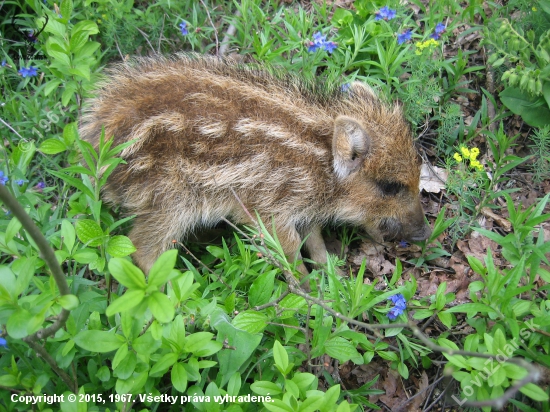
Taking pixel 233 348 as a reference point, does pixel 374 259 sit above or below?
below

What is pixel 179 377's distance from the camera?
2.71m

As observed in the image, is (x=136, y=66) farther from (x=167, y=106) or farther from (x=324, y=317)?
(x=324, y=317)

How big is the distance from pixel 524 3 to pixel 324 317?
3.58 metres

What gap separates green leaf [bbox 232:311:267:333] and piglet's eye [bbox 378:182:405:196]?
1.69m

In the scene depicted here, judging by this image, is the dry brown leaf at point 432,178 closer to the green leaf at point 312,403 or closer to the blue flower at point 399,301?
the blue flower at point 399,301

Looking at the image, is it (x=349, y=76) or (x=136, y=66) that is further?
(x=349, y=76)

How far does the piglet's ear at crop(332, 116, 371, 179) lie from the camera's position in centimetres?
394

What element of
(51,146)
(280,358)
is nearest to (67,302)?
(280,358)

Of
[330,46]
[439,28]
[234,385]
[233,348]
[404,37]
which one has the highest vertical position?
[439,28]

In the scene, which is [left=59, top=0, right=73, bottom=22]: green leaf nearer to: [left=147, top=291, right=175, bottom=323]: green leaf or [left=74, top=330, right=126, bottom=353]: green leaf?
[left=74, top=330, right=126, bottom=353]: green leaf

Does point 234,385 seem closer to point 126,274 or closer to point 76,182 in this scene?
point 126,274

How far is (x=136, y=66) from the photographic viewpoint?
446cm

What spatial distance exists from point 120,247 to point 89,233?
24cm

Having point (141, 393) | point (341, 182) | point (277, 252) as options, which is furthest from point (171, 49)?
point (141, 393)
